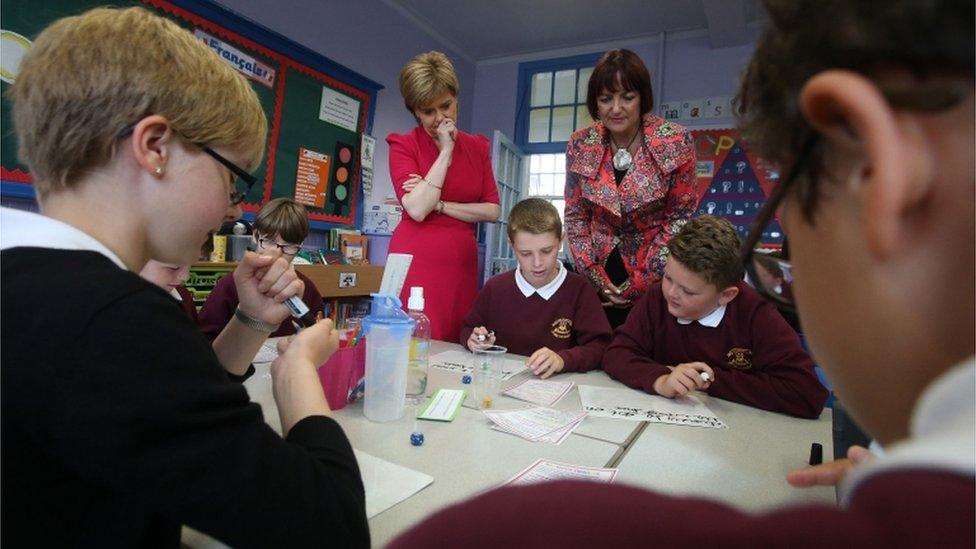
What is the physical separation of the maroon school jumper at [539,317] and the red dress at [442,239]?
5.6 inches

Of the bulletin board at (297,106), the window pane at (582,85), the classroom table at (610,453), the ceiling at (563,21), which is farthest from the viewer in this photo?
the window pane at (582,85)

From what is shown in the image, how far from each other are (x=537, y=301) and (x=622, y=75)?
2.75 feet

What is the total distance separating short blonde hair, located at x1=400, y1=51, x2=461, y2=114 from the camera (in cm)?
186

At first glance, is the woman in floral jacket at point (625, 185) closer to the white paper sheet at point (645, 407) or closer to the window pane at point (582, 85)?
the white paper sheet at point (645, 407)

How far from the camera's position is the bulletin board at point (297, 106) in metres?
2.82

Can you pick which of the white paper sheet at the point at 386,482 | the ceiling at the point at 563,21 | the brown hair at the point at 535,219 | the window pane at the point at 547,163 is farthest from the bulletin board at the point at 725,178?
the white paper sheet at the point at 386,482

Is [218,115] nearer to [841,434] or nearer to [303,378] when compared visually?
[303,378]

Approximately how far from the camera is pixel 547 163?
5.09 meters

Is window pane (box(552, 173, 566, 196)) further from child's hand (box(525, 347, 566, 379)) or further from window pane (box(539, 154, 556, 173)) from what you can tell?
child's hand (box(525, 347, 566, 379))

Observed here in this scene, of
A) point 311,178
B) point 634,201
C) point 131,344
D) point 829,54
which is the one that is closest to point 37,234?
point 131,344

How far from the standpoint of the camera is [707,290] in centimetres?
145

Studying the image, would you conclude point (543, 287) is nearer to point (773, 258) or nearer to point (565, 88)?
point (773, 258)

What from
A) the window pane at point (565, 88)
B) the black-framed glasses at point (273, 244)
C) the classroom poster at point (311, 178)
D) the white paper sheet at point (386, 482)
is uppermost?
the window pane at point (565, 88)

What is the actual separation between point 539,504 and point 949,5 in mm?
289
